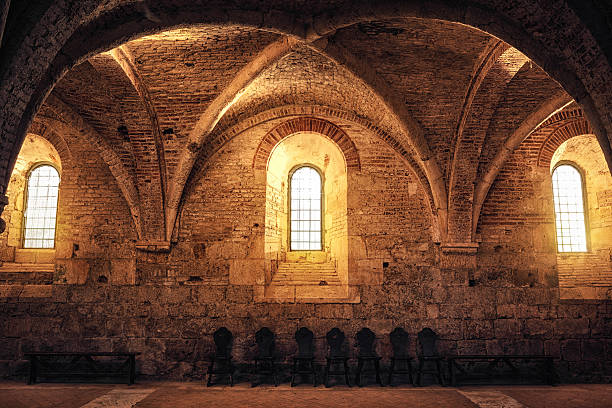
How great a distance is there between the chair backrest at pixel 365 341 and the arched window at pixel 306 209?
1.87 meters

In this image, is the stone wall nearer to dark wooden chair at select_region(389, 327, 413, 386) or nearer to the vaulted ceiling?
dark wooden chair at select_region(389, 327, 413, 386)

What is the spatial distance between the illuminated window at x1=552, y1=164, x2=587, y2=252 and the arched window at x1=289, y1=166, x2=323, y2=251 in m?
4.60

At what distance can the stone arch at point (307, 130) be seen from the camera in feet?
28.2

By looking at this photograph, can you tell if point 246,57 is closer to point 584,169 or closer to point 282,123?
point 282,123

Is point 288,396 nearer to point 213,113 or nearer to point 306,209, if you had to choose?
point 306,209

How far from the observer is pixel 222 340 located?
7.63 meters

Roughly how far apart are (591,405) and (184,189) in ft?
22.5

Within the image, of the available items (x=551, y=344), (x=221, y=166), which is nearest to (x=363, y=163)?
(x=221, y=166)

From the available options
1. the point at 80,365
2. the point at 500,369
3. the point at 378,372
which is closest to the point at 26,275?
the point at 80,365

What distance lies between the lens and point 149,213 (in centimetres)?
809

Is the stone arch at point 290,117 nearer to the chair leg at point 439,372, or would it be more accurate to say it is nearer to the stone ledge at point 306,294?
the stone ledge at point 306,294

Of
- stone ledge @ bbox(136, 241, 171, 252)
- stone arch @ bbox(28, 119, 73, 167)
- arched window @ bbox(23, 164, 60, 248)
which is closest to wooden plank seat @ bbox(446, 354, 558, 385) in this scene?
stone ledge @ bbox(136, 241, 171, 252)

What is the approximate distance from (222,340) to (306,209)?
2.93 metres

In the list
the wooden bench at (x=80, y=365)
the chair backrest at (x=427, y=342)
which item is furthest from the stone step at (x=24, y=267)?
the chair backrest at (x=427, y=342)
